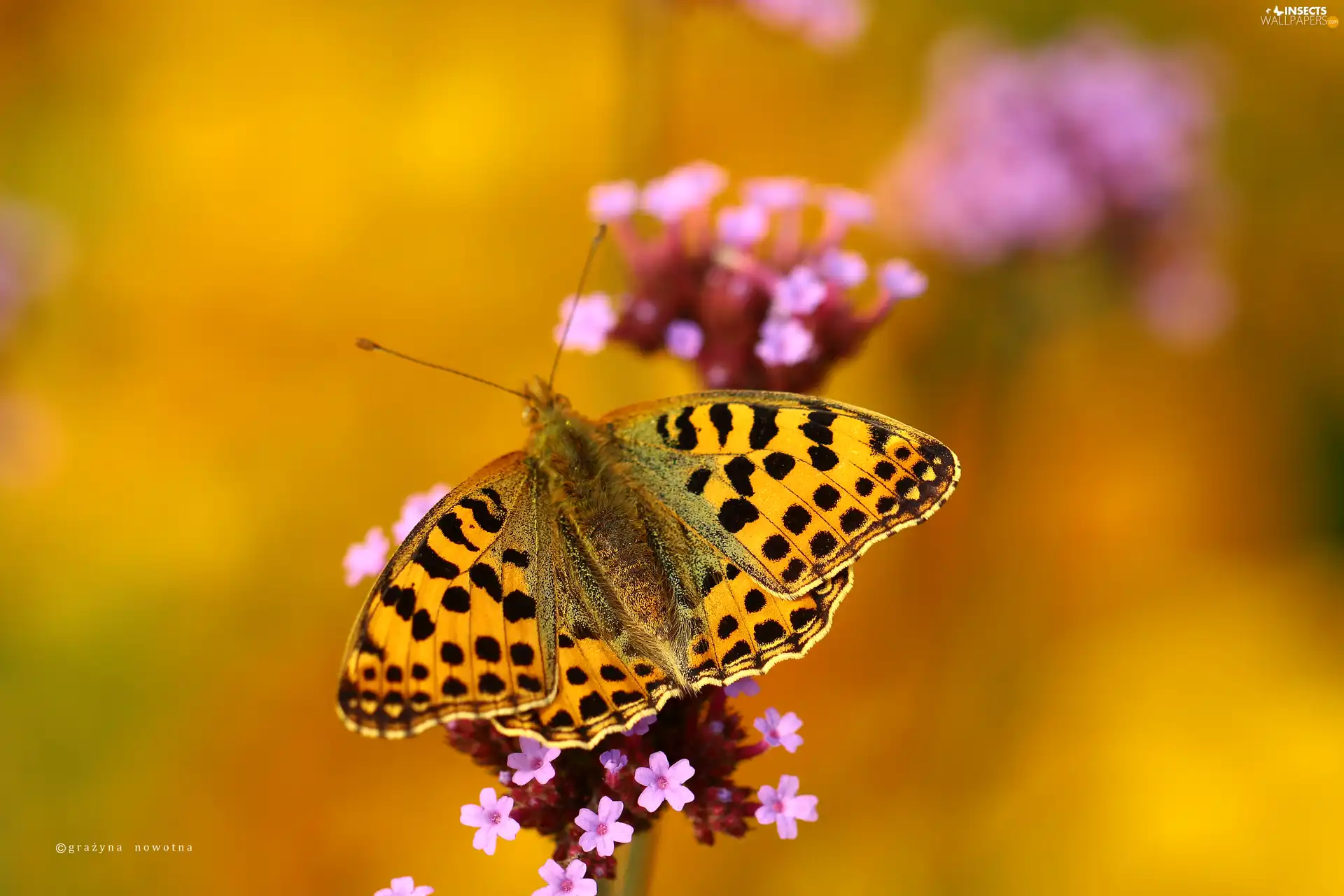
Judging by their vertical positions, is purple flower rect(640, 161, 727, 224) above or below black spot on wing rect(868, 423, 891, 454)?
above

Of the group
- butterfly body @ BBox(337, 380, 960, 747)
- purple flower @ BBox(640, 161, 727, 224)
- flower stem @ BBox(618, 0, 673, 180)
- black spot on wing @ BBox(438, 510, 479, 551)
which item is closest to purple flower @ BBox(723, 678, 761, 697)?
butterfly body @ BBox(337, 380, 960, 747)

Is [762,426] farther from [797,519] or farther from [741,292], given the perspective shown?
[741,292]

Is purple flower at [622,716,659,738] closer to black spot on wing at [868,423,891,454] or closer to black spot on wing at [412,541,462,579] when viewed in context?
black spot on wing at [412,541,462,579]

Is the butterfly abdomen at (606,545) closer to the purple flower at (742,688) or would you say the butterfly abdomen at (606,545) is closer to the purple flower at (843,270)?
the purple flower at (742,688)

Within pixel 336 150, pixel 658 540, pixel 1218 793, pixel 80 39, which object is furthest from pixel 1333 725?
pixel 80 39

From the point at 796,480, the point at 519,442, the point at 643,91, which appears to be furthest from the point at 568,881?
the point at 519,442

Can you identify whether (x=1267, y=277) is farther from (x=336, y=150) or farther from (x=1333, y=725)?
(x=336, y=150)
